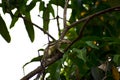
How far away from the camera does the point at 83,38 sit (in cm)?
84

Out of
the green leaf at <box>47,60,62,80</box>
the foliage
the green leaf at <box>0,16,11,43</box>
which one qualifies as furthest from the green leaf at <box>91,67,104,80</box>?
the green leaf at <box>0,16,11,43</box>

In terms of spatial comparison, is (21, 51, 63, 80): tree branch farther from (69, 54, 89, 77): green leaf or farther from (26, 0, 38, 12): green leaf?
(26, 0, 38, 12): green leaf

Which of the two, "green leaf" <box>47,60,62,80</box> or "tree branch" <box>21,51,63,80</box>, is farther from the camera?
"green leaf" <box>47,60,62,80</box>

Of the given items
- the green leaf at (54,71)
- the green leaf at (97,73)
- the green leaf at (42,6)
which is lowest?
the green leaf at (97,73)

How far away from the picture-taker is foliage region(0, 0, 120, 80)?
2.54 ft

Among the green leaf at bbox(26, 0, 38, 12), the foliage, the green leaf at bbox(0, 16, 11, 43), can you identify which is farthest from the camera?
the green leaf at bbox(26, 0, 38, 12)

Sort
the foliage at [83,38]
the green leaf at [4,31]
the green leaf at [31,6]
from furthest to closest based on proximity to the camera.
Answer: the green leaf at [31,6] → the green leaf at [4,31] → the foliage at [83,38]

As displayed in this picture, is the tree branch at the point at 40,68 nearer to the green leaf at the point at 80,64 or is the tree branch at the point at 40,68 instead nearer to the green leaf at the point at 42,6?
the green leaf at the point at 80,64

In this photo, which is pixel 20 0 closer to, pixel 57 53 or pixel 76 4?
pixel 76 4

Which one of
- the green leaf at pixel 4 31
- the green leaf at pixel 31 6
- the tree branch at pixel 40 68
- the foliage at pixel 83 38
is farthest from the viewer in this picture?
the green leaf at pixel 31 6

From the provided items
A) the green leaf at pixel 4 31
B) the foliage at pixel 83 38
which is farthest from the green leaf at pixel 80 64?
the green leaf at pixel 4 31

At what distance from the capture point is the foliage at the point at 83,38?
775mm

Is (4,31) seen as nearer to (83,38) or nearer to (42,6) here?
(42,6)

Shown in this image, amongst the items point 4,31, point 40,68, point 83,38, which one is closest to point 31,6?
point 4,31
